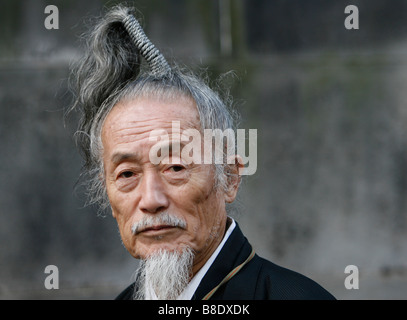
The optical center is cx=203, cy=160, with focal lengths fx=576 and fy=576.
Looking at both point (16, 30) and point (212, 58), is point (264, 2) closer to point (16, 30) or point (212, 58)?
point (212, 58)

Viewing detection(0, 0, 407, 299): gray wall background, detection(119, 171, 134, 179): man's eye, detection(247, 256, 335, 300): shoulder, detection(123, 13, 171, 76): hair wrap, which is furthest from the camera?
detection(0, 0, 407, 299): gray wall background

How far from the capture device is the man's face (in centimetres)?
234

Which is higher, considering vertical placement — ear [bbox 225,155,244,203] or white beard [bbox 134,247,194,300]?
ear [bbox 225,155,244,203]

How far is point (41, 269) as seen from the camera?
193 inches

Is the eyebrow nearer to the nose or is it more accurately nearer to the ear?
the nose

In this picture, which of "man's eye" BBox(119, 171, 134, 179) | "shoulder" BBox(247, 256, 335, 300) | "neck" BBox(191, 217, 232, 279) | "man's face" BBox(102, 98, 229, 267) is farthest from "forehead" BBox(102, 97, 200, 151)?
"shoulder" BBox(247, 256, 335, 300)

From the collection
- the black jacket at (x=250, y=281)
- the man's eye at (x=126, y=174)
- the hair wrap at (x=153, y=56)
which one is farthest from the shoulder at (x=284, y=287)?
the hair wrap at (x=153, y=56)

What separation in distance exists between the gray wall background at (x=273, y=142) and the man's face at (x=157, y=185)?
244 cm

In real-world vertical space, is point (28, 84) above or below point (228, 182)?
above

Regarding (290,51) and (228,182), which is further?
(290,51)

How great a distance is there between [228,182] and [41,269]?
2.85 m

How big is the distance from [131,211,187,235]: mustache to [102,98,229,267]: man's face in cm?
1

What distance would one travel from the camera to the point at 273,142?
16.0 ft

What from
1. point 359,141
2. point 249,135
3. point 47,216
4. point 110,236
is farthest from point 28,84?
point 359,141
